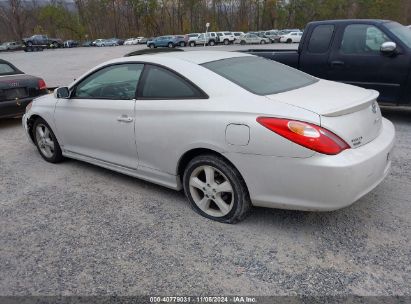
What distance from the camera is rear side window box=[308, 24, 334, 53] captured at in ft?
21.5

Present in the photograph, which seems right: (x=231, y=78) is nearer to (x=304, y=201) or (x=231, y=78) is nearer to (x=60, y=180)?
(x=304, y=201)

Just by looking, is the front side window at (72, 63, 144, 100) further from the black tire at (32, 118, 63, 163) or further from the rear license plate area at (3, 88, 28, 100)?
the rear license plate area at (3, 88, 28, 100)

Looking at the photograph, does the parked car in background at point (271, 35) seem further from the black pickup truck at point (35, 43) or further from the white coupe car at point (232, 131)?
the white coupe car at point (232, 131)

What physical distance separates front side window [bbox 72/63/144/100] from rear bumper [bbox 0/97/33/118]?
10.7ft

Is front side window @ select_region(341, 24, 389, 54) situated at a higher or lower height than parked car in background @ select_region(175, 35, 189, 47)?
higher

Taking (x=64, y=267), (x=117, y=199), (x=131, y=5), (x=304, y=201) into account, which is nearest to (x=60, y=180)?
(x=117, y=199)

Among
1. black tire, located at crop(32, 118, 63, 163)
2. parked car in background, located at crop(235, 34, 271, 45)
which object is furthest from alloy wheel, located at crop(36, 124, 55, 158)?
parked car in background, located at crop(235, 34, 271, 45)

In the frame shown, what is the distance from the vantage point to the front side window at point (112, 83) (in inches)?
153

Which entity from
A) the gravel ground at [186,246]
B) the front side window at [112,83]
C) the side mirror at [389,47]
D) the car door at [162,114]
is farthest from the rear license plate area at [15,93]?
the side mirror at [389,47]

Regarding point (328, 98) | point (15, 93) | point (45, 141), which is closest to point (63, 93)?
point (45, 141)

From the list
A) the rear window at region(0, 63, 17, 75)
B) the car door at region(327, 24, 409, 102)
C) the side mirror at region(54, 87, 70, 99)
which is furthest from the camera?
the rear window at region(0, 63, 17, 75)

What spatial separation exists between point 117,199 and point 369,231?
244cm

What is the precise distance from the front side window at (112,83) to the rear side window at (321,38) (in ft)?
13.0

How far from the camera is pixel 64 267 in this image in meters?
2.84
